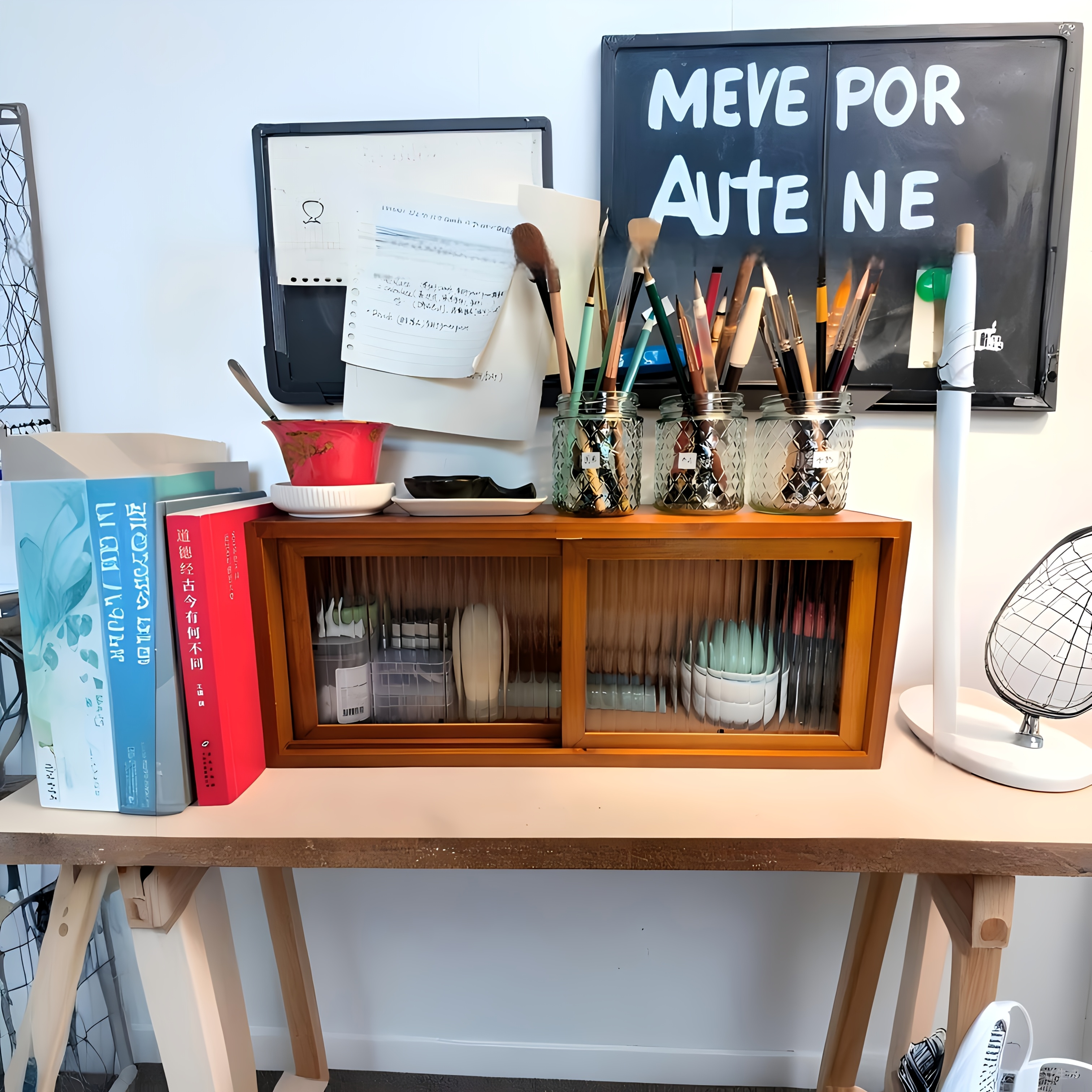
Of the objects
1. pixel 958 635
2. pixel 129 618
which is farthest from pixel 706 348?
pixel 129 618

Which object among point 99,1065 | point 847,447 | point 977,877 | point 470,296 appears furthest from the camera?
point 99,1065

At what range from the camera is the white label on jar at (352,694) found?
2.23 feet

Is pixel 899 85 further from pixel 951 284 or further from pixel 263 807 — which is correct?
pixel 263 807

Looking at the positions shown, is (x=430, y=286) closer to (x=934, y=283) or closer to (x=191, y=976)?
(x=934, y=283)

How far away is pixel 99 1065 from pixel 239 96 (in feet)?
4.77

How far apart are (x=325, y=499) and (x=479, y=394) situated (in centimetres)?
25

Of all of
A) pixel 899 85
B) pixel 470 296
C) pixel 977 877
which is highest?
pixel 899 85

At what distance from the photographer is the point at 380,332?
761mm

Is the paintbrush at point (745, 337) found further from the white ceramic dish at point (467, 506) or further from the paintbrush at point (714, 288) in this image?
the white ceramic dish at point (467, 506)

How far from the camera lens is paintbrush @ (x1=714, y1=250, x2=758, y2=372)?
25.0 inches

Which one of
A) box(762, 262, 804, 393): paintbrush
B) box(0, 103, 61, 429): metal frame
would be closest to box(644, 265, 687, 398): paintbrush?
box(762, 262, 804, 393): paintbrush

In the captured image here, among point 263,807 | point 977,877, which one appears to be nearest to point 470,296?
point 263,807

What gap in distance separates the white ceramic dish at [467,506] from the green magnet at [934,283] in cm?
55

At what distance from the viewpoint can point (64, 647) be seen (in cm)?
56
